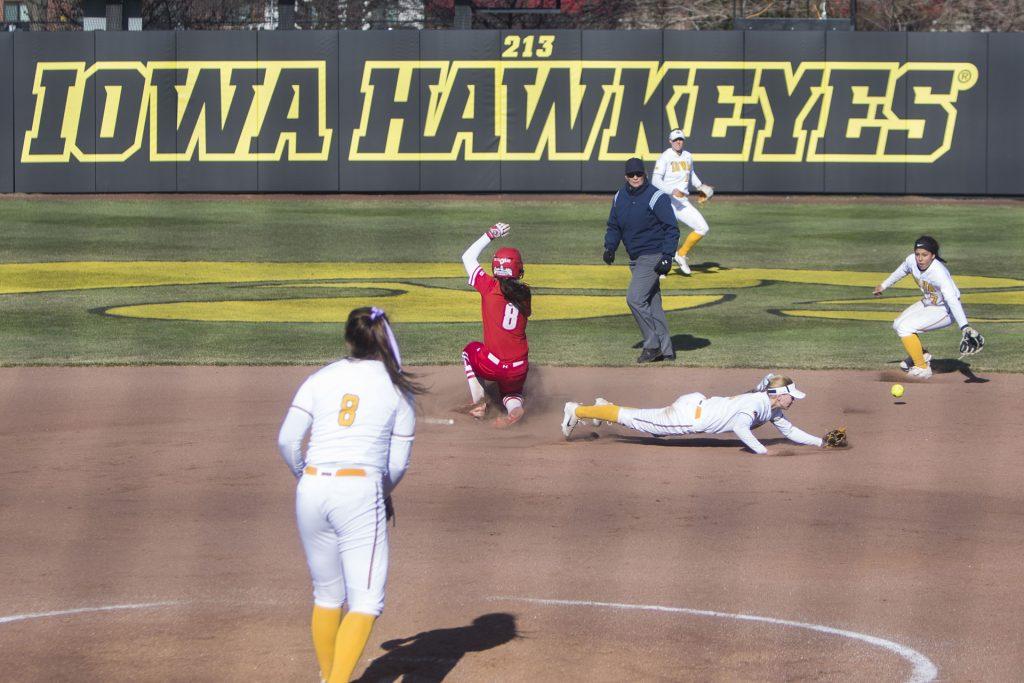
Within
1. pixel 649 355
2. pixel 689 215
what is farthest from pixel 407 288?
pixel 649 355

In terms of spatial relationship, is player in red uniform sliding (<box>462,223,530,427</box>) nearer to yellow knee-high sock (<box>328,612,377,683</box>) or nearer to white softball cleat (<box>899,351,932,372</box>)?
white softball cleat (<box>899,351,932,372</box>)

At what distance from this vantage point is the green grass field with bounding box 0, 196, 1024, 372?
16250mm

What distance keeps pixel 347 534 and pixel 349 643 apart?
44 centimetres

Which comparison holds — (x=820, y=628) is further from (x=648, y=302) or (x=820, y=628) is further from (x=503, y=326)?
(x=648, y=302)

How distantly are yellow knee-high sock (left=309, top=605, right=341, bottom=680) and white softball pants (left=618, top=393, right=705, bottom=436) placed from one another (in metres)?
5.01

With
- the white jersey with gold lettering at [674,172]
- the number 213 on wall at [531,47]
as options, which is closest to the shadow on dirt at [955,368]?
the white jersey with gold lettering at [674,172]

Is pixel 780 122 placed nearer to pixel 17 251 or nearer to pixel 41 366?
pixel 17 251

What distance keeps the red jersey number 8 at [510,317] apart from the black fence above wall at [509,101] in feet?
61.2

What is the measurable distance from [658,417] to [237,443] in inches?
131

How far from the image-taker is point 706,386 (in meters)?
13.9

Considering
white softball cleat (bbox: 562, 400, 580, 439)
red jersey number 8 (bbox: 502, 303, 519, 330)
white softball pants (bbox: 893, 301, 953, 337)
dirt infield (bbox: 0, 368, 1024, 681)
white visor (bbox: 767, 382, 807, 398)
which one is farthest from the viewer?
white softball pants (bbox: 893, 301, 953, 337)

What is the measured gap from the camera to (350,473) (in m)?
6.01

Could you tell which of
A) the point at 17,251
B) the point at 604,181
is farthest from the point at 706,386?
the point at 604,181

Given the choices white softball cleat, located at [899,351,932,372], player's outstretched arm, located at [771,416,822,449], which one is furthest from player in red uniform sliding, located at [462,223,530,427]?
white softball cleat, located at [899,351,932,372]
